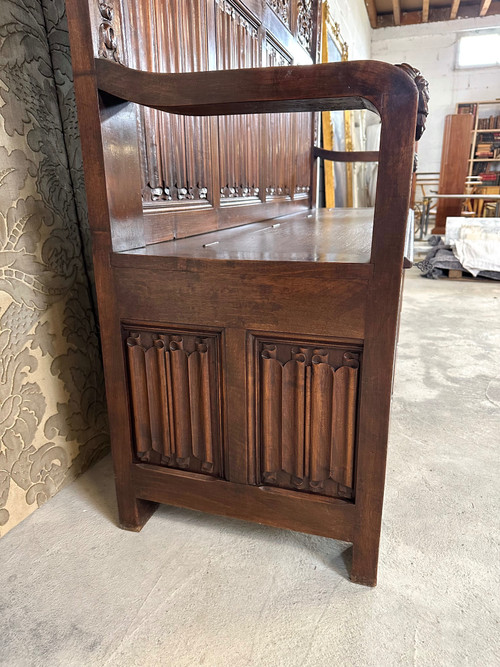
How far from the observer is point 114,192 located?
1.06 meters

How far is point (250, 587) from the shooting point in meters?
1.08

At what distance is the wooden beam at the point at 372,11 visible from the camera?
8.60 metres

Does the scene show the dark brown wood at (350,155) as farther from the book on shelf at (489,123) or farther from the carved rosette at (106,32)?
the book on shelf at (489,123)

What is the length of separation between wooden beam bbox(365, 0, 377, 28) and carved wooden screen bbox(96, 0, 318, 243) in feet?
24.3

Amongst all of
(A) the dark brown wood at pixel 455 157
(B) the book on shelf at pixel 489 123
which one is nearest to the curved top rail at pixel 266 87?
(A) the dark brown wood at pixel 455 157

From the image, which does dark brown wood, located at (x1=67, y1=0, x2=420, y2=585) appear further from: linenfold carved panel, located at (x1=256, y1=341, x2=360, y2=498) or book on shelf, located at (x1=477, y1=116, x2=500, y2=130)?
book on shelf, located at (x1=477, y1=116, x2=500, y2=130)

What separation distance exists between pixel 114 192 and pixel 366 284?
1.96 ft

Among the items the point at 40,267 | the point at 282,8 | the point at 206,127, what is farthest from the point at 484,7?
the point at 40,267

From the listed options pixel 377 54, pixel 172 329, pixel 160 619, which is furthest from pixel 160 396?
pixel 377 54

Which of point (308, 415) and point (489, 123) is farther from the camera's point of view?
point (489, 123)

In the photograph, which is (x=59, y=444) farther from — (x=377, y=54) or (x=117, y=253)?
(x=377, y=54)

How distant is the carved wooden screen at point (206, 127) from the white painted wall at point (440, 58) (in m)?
8.47

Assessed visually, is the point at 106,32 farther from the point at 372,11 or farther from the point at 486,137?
the point at 486,137

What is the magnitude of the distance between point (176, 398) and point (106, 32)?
0.84m
